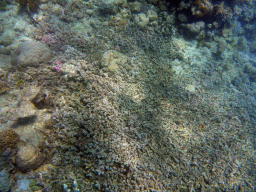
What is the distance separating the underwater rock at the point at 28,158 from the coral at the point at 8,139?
0.39 meters

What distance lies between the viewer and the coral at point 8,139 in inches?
115

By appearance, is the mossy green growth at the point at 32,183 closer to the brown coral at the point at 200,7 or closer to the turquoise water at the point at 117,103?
the turquoise water at the point at 117,103

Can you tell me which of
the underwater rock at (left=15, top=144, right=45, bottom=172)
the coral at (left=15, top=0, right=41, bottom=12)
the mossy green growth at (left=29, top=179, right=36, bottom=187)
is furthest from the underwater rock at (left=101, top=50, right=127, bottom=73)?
the coral at (left=15, top=0, right=41, bottom=12)

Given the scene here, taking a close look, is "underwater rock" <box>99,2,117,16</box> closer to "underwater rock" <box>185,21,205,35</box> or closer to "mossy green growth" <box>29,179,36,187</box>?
"underwater rock" <box>185,21,205,35</box>

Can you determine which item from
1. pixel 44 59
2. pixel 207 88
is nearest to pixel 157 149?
pixel 207 88

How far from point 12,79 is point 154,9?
627 cm

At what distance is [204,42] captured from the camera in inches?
277

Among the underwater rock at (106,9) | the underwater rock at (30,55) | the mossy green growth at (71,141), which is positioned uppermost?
the underwater rock at (106,9)

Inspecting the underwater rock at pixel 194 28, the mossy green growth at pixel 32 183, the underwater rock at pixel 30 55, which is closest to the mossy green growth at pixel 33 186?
the mossy green growth at pixel 32 183

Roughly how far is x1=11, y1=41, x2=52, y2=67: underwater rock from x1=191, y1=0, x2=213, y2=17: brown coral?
252 inches

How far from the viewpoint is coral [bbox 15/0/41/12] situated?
5.20 m

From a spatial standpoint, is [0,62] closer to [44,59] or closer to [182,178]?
[44,59]

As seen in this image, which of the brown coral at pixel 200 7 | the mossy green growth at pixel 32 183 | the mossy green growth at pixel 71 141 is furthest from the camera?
the brown coral at pixel 200 7

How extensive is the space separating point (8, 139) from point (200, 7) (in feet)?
27.6
